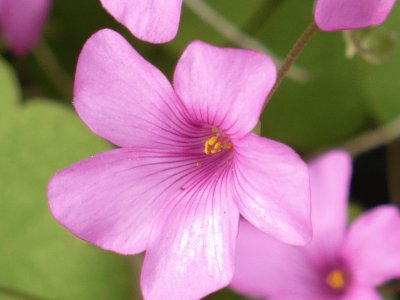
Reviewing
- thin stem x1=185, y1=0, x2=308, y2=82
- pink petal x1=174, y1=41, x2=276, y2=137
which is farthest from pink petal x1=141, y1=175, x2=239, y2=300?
thin stem x1=185, y1=0, x2=308, y2=82

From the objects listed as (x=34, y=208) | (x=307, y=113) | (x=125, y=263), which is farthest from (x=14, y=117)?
(x=307, y=113)

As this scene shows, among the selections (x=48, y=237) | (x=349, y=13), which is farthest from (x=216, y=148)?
(x=48, y=237)

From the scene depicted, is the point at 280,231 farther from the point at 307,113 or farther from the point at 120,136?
the point at 307,113

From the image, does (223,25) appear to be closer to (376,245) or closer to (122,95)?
(376,245)

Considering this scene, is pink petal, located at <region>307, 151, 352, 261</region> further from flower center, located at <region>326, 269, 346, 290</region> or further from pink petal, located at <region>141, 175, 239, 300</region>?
A: pink petal, located at <region>141, 175, 239, 300</region>

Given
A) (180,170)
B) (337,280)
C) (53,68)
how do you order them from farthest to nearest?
(53,68), (337,280), (180,170)
